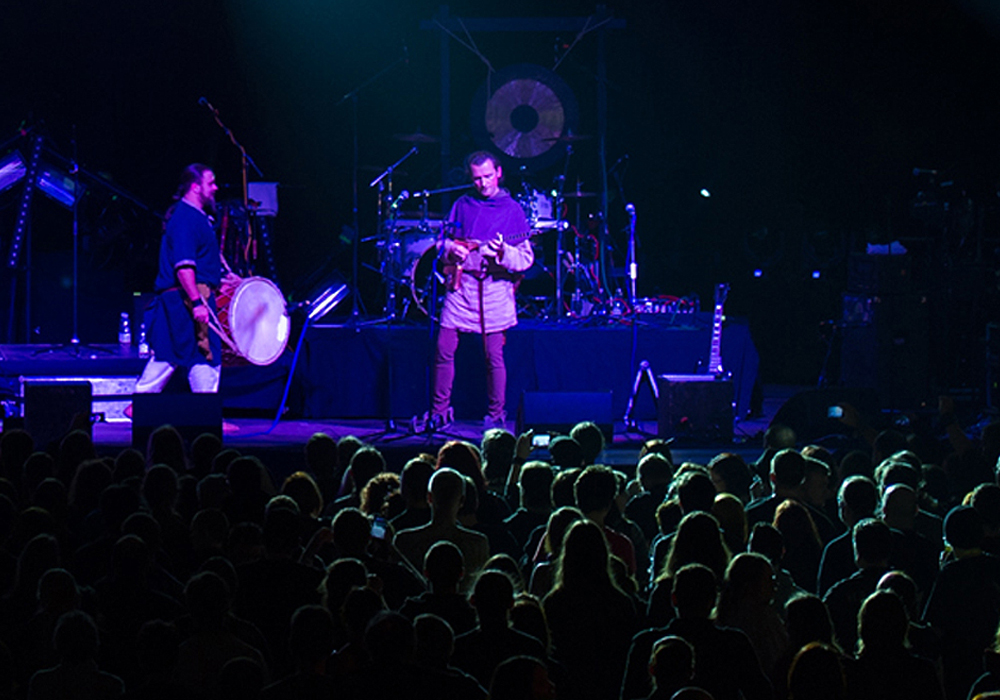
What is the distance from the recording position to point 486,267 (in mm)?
9164

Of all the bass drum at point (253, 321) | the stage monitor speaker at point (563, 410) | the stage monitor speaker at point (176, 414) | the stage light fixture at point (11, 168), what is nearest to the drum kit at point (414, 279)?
the bass drum at point (253, 321)

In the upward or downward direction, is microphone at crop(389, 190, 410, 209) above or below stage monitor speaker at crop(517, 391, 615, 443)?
above

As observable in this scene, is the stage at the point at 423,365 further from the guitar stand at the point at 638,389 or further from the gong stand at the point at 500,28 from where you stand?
the gong stand at the point at 500,28

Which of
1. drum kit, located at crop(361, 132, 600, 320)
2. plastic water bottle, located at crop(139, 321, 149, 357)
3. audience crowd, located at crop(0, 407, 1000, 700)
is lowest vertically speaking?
audience crowd, located at crop(0, 407, 1000, 700)

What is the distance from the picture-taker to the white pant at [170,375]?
906 cm

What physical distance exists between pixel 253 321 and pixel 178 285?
2.35 ft

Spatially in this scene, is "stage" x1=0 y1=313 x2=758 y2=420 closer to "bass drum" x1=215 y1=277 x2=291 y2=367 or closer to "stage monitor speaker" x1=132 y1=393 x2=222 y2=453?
"bass drum" x1=215 y1=277 x2=291 y2=367

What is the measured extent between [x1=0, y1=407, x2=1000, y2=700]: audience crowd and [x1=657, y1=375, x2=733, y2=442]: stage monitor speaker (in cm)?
276

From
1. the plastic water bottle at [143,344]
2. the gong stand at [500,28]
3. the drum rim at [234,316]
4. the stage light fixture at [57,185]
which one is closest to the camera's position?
the drum rim at [234,316]

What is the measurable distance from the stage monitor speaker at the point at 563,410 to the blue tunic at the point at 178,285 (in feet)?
8.80

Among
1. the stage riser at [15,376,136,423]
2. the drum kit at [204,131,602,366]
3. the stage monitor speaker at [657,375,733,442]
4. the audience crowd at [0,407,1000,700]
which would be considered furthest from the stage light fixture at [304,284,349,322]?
the audience crowd at [0,407,1000,700]

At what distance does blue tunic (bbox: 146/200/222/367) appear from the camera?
8938 mm

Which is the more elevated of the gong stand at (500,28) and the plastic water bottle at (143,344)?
the gong stand at (500,28)

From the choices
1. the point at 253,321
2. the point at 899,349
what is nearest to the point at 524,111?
the point at 899,349
